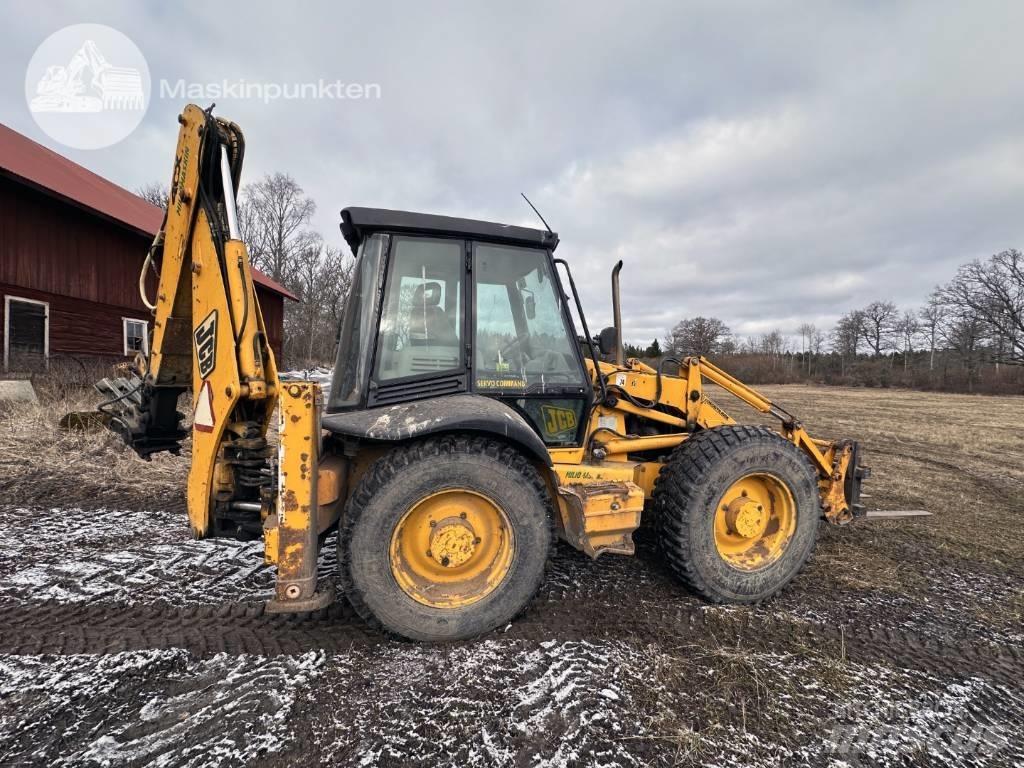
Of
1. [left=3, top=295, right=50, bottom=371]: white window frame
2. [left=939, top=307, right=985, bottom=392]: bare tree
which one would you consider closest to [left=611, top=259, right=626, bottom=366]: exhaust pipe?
[left=3, top=295, right=50, bottom=371]: white window frame

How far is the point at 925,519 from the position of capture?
4.66 m

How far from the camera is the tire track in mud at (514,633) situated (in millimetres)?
2344

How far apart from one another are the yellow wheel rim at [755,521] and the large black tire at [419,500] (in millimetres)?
1257

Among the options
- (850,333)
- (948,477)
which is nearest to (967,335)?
(850,333)

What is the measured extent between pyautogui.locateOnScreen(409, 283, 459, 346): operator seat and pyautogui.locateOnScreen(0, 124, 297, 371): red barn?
10.1 meters

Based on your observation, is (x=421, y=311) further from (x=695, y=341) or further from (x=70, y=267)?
(x=695, y=341)

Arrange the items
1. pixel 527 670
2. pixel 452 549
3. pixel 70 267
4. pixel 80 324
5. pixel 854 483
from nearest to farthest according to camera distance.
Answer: pixel 527 670 → pixel 452 549 → pixel 854 483 → pixel 70 267 → pixel 80 324

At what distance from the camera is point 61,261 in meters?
11.1

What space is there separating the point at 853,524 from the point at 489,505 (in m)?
3.73

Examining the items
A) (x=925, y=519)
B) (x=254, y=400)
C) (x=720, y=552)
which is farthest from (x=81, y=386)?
(x=925, y=519)

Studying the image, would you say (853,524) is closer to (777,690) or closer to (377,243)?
(777,690)

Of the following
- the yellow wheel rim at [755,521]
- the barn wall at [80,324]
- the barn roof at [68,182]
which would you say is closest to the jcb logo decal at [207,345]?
the yellow wheel rim at [755,521]

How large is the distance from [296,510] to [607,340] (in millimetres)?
1959

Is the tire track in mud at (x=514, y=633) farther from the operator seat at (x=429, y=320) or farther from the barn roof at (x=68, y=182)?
the barn roof at (x=68, y=182)
